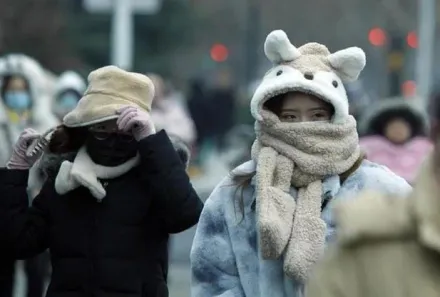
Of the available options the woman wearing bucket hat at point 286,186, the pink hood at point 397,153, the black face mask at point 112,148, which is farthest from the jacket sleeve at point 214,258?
the pink hood at point 397,153

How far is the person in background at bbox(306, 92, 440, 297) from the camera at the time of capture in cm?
307

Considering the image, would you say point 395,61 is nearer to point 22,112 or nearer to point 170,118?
point 170,118

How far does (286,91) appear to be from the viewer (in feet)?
16.9

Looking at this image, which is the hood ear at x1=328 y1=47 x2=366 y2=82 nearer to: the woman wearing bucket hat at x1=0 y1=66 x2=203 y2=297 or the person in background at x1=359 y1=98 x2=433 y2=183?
the woman wearing bucket hat at x1=0 y1=66 x2=203 y2=297

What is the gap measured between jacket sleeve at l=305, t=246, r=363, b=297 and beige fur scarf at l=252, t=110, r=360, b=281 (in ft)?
5.45

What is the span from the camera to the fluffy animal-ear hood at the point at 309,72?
5121mm

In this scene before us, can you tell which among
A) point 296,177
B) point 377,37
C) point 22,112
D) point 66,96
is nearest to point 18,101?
point 22,112

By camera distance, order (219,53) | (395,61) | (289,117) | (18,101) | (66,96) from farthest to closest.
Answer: (219,53)
(395,61)
(66,96)
(18,101)
(289,117)

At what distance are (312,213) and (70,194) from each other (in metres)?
1.18

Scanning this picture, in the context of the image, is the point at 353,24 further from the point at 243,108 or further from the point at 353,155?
the point at 353,155

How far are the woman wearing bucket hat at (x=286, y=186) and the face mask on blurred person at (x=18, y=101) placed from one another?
528cm

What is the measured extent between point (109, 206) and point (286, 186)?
89 cm

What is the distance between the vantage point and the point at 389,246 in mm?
3123

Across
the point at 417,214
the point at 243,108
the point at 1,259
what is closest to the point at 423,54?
the point at 243,108
